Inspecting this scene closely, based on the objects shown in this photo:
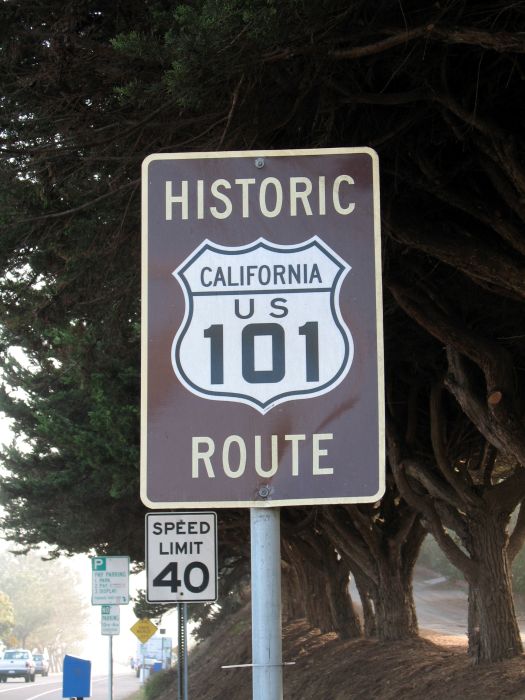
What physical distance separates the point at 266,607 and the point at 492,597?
40.2 ft

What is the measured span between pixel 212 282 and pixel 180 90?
442 cm

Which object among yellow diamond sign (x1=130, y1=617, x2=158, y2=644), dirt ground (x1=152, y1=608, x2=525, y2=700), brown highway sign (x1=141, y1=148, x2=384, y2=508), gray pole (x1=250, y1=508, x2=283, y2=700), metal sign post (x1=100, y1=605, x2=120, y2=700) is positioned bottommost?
dirt ground (x1=152, y1=608, x2=525, y2=700)

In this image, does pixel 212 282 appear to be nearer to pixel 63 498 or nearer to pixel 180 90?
pixel 180 90

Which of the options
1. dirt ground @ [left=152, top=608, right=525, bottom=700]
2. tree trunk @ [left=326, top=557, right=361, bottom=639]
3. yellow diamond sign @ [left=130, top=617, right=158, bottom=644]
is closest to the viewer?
dirt ground @ [left=152, top=608, right=525, bottom=700]

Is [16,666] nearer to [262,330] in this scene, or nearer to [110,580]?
[110,580]

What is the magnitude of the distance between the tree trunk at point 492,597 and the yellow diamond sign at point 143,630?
435 inches

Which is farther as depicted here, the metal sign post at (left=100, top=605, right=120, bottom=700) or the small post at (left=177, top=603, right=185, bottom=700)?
the metal sign post at (left=100, top=605, right=120, bottom=700)

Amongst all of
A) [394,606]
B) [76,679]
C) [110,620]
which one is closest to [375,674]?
[394,606]

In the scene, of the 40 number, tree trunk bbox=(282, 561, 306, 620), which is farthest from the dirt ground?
tree trunk bbox=(282, 561, 306, 620)

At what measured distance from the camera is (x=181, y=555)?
10422 millimetres

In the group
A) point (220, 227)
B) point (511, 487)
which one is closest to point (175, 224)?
point (220, 227)

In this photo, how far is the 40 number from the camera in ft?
33.6

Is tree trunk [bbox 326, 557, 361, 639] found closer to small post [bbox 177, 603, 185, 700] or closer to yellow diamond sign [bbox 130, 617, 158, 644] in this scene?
yellow diamond sign [bbox 130, 617, 158, 644]

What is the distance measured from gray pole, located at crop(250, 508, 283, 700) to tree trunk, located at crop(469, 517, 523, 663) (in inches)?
477
